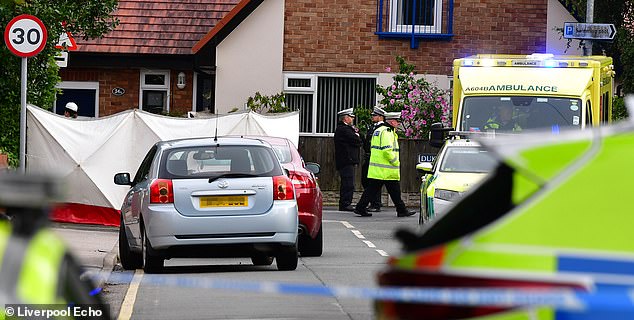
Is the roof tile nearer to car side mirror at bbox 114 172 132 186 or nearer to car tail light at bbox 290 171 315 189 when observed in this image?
car tail light at bbox 290 171 315 189

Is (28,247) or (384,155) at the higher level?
(28,247)

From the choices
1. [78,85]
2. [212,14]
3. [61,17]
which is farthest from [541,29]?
[61,17]

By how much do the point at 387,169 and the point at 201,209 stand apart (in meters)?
10.4

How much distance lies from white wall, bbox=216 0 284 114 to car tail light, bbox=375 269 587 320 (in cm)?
2664

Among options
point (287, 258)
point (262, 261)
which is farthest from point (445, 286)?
point (262, 261)

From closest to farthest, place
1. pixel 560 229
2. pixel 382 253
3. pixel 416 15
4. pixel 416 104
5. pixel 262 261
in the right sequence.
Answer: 1. pixel 560 229
2. pixel 262 261
3. pixel 382 253
4. pixel 416 104
5. pixel 416 15

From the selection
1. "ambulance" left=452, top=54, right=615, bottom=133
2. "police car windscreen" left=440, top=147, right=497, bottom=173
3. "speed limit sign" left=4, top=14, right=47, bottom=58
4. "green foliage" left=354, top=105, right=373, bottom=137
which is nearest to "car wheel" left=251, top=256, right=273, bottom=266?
"police car windscreen" left=440, top=147, right=497, bottom=173

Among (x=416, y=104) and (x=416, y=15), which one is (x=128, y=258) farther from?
(x=416, y=15)

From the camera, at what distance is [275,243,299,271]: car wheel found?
13.8 metres

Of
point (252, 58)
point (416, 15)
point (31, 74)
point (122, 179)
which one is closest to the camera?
point (122, 179)

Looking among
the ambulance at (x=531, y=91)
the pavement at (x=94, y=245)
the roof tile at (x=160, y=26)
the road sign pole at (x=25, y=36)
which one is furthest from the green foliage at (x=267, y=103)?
the road sign pole at (x=25, y=36)

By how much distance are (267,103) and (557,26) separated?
6.93 metres

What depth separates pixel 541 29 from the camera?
31.1 metres

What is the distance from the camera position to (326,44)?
31000 mm
